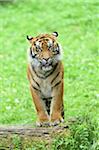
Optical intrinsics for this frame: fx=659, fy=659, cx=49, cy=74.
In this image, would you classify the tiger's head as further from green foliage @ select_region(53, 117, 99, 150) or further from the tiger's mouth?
green foliage @ select_region(53, 117, 99, 150)

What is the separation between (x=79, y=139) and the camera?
21.1 ft

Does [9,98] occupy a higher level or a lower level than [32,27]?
lower

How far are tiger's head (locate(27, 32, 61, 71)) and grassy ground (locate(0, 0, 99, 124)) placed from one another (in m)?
0.68

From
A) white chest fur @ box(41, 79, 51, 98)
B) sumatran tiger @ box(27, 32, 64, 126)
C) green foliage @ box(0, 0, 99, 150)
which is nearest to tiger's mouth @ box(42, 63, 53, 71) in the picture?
sumatran tiger @ box(27, 32, 64, 126)

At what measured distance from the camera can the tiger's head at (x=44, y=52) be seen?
277 inches

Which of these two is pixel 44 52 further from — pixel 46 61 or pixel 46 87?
pixel 46 87

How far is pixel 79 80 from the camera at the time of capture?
448 inches

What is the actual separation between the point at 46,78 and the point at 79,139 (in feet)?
3.59

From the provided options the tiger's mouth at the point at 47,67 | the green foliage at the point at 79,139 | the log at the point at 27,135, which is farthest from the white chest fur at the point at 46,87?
the green foliage at the point at 79,139

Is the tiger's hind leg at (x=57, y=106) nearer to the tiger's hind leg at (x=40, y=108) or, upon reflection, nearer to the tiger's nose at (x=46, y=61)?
the tiger's hind leg at (x=40, y=108)

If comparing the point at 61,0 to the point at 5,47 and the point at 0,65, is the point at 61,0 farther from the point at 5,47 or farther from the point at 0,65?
the point at 0,65

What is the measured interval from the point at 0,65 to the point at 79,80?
212 centimetres

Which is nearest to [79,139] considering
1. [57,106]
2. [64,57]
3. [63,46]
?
[57,106]

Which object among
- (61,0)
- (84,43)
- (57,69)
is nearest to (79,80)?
(84,43)
